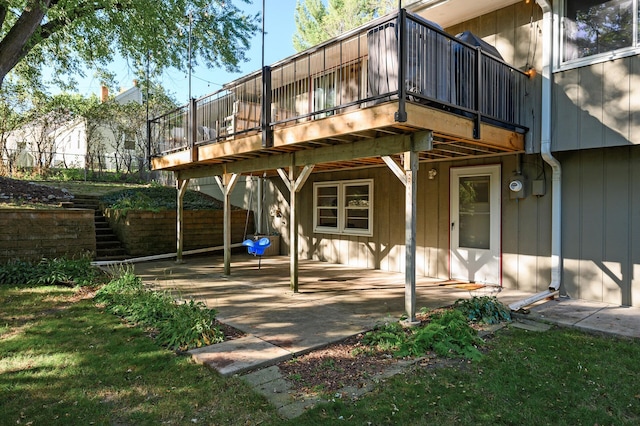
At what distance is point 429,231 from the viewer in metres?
7.23

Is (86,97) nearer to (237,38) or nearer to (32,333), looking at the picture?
(237,38)

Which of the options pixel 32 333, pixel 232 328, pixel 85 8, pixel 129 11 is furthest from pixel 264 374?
pixel 129 11

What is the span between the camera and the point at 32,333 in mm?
4121

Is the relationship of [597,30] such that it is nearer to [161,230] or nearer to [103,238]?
[161,230]

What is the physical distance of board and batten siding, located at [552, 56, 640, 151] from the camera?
482 cm

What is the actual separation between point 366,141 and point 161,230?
6.81 metres

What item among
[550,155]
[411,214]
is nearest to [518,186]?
[550,155]

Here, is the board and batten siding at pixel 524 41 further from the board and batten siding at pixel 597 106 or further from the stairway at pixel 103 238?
the stairway at pixel 103 238

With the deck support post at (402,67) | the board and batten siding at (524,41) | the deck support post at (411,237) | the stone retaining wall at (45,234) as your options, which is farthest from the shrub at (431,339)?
the stone retaining wall at (45,234)

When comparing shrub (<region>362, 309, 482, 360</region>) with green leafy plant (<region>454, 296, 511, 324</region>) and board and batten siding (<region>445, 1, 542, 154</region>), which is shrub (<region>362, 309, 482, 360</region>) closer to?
green leafy plant (<region>454, 296, 511, 324</region>)

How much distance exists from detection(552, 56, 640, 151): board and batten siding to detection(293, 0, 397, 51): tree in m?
14.4

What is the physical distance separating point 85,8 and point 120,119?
9.62 metres

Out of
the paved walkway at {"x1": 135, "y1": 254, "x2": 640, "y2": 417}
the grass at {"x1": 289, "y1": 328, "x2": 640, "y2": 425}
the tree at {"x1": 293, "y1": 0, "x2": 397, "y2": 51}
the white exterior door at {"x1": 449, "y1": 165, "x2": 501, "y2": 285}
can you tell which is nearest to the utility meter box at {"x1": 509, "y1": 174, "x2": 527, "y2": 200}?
the white exterior door at {"x1": 449, "y1": 165, "x2": 501, "y2": 285}

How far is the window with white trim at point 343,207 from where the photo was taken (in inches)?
336
